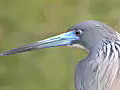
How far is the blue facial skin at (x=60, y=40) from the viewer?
1970mm

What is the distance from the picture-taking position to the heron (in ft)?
5.74

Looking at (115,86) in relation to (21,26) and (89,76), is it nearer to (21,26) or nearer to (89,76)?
(89,76)

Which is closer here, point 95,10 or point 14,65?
point 14,65

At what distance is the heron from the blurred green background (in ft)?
4.86

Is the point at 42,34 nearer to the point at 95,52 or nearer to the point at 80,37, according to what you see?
the point at 80,37

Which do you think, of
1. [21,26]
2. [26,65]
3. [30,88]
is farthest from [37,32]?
[30,88]

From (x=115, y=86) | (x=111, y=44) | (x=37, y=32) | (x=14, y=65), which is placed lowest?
(x=14, y=65)

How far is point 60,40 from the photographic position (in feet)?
6.51

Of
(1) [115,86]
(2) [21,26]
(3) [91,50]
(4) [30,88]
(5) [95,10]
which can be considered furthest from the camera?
(5) [95,10]

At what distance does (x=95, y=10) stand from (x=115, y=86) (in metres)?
2.43

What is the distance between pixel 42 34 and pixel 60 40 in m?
1.75

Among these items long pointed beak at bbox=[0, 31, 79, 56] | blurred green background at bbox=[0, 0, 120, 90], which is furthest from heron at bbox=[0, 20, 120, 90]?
blurred green background at bbox=[0, 0, 120, 90]

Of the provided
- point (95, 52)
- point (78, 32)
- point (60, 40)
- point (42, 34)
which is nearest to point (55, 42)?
point (60, 40)

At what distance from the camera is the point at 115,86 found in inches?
68.7
